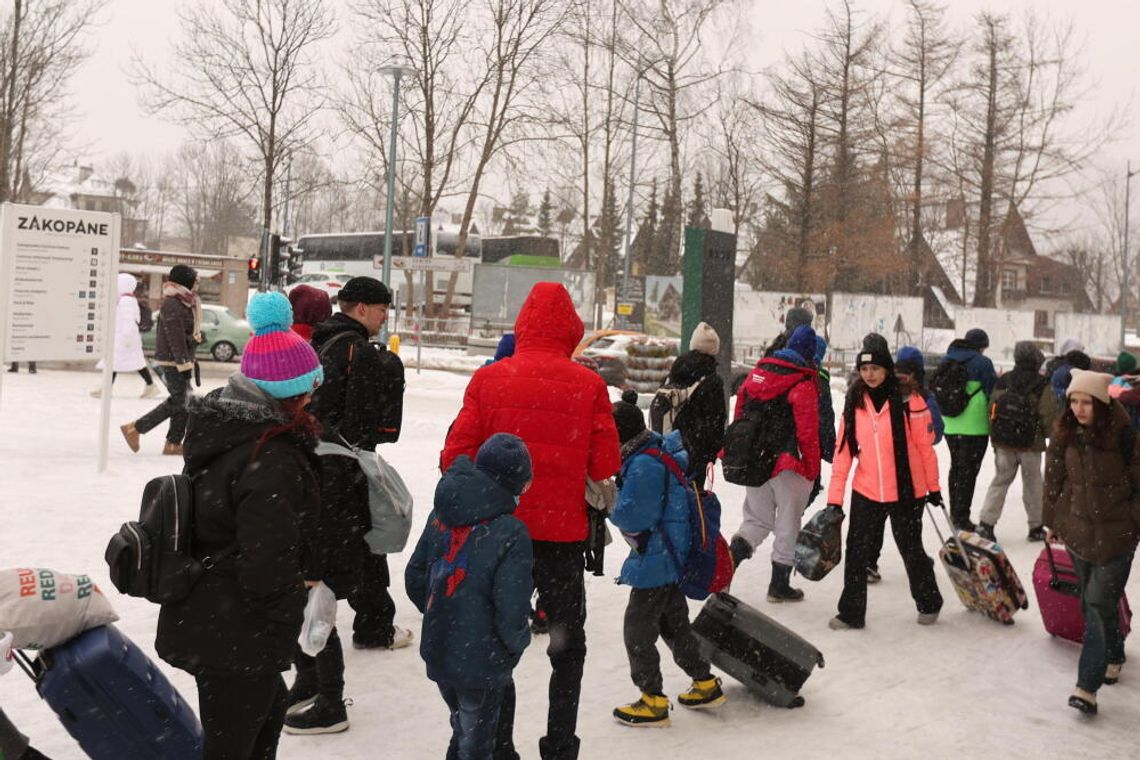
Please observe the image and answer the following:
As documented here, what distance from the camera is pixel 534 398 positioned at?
4293 mm

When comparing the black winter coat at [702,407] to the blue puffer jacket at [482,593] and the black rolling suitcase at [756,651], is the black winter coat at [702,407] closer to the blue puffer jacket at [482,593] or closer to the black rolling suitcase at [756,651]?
the black rolling suitcase at [756,651]

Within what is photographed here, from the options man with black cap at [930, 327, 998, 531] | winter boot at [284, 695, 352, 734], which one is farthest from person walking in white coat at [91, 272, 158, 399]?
winter boot at [284, 695, 352, 734]

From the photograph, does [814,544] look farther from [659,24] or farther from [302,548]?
[659,24]

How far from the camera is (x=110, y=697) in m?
3.46

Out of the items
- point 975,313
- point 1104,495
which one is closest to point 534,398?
point 1104,495

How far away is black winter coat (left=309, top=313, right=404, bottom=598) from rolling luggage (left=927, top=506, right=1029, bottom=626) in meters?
3.75

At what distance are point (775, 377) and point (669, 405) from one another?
76 centimetres

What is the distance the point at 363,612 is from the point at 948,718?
3013mm

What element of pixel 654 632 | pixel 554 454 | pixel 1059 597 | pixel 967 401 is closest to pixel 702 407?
pixel 654 632

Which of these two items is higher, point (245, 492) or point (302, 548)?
point (245, 492)

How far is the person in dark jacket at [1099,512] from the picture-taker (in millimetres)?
5582

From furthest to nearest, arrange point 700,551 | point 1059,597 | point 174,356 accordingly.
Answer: point 174,356
point 1059,597
point 700,551

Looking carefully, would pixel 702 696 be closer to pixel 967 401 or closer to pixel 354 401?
pixel 354 401

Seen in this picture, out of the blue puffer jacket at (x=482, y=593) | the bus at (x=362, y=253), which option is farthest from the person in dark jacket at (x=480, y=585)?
the bus at (x=362, y=253)
